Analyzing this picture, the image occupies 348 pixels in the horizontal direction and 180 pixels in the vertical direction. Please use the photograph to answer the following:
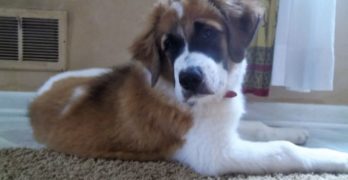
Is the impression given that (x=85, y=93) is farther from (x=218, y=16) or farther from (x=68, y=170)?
(x=218, y=16)

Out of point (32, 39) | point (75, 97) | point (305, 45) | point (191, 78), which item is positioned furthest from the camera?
point (32, 39)

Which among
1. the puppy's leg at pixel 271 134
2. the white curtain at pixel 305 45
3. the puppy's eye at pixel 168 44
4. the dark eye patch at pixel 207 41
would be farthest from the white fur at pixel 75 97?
the white curtain at pixel 305 45

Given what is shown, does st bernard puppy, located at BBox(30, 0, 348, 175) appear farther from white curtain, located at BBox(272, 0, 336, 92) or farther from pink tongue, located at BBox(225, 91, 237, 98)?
white curtain, located at BBox(272, 0, 336, 92)

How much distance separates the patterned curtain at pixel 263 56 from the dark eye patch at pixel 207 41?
2.35 feet

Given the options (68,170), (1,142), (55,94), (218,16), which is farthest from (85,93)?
(218,16)

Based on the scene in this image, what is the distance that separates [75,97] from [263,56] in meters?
1.00

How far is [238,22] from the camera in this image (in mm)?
1480

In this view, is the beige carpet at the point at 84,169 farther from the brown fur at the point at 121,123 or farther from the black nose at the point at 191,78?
the black nose at the point at 191,78

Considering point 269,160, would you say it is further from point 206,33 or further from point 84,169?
point 84,169

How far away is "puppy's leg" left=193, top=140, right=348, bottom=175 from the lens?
1.48 m

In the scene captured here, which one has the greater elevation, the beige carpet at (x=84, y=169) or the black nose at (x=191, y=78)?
the black nose at (x=191, y=78)

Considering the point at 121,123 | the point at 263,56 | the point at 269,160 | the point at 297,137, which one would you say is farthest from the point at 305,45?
the point at 121,123

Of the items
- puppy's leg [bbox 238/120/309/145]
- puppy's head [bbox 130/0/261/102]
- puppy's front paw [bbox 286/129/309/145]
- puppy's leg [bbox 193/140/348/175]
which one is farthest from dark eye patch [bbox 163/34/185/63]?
puppy's front paw [bbox 286/129/309/145]

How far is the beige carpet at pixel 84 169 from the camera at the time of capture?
1.48 m
